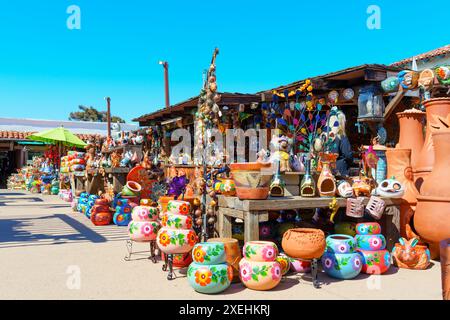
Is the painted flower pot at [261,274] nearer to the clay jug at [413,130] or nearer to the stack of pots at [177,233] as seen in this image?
the stack of pots at [177,233]

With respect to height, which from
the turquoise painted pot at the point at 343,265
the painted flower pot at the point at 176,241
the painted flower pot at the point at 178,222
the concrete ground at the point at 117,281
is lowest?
the concrete ground at the point at 117,281

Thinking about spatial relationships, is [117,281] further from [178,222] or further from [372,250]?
[372,250]

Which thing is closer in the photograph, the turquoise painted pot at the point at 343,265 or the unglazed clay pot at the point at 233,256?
the unglazed clay pot at the point at 233,256

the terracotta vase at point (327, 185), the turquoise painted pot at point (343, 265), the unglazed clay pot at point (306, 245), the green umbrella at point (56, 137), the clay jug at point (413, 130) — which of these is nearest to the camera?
the unglazed clay pot at point (306, 245)

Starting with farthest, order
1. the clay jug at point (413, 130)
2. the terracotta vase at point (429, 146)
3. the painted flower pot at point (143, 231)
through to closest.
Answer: the clay jug at point (413, 130) < the terracotta vase at point (429, 146) < the painted flower pot at point (143, 231)

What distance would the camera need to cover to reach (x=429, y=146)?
4.78 metres

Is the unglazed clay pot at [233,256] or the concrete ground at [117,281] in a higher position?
the unglazed clay pot at [233,256]

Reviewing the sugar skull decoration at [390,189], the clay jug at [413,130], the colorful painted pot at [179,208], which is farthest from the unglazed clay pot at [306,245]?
the clay jug at [413,130]

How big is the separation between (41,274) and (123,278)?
833 mm

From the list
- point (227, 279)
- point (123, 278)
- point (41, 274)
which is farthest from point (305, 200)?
point (41, 274)

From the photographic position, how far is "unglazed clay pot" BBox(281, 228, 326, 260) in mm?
3555

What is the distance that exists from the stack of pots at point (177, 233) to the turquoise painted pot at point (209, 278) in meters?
0.44

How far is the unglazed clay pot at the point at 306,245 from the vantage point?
3.55 meters

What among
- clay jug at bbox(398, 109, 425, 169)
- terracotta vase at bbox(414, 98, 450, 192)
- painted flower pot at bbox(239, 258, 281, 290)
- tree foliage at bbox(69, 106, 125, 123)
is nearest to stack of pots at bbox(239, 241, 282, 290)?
painted flower pot at bbox(239, 258, 281, 290)
